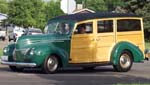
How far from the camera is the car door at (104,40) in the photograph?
19.1 meters

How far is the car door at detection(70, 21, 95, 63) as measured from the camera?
18656mm

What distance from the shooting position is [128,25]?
66.0 ft

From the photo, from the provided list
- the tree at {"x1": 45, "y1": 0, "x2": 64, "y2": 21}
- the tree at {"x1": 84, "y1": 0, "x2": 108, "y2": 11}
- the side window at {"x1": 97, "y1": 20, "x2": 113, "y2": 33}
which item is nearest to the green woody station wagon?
the side window at {"x1": 97, "y1": 20, "x2": 113, "y2": 33}

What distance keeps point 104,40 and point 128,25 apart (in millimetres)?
1456

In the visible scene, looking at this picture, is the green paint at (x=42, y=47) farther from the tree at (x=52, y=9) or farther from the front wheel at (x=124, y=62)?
the tree at (x=52, y=9)

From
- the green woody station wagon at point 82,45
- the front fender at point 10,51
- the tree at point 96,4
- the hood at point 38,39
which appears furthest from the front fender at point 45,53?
the tree at point 96,4

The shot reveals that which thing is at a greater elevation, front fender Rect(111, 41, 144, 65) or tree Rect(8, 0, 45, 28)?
tree Rect(8, 0, 45, 28)

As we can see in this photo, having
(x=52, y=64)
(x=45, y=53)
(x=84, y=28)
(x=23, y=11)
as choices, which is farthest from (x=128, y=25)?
(x=23, y=11)

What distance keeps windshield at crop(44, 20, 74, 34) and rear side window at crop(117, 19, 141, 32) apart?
6.61 feet

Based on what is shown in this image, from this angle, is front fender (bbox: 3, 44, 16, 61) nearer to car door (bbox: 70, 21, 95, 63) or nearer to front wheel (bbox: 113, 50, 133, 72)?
car door (bbox: 70, 21, 95, 63)

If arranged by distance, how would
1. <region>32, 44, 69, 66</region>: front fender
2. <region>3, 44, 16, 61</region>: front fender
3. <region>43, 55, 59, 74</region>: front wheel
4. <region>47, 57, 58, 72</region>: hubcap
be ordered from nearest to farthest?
1. <region>32, 44, 69, 66</region>: front fender
2. <region>43, 55, 59, 74</region>: front wheel
3. <region>47, 57, 58, 72</region>: hubcap
4. <region>3, 44, 16, 61</region>: front fender

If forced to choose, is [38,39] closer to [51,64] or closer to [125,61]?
[51,64]

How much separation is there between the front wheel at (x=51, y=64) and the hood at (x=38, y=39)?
1.90 feet

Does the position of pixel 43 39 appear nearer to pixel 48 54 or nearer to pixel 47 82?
pixel 48 54
